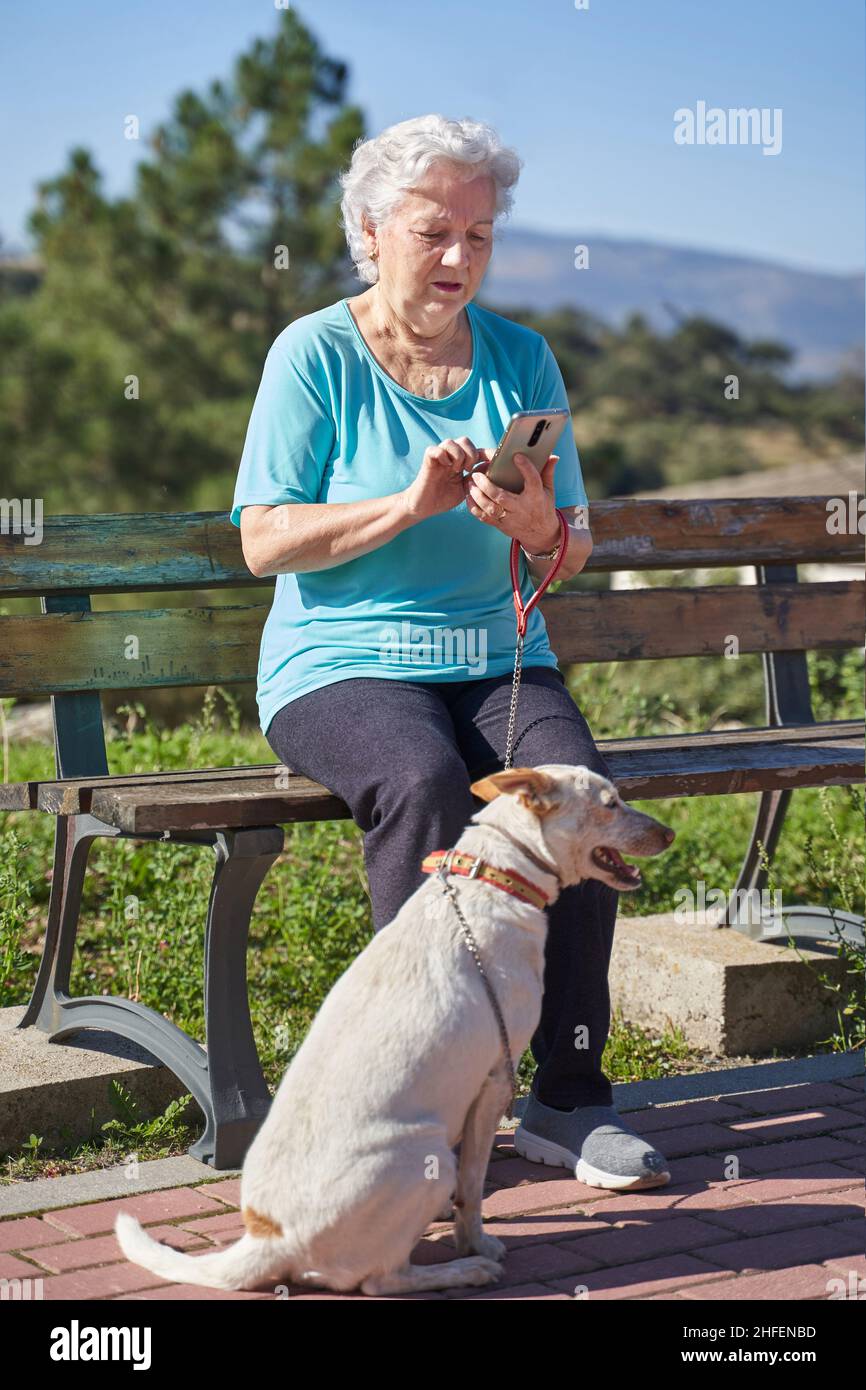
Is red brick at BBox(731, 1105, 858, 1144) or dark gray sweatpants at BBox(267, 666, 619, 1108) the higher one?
dark gray sweatpants at BBox(267, 666, 619, 1108)

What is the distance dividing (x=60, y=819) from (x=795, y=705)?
2.38 metres

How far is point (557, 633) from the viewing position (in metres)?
4.55

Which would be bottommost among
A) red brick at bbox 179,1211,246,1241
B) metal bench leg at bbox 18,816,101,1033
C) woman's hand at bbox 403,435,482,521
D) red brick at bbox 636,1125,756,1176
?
red brick at bbox 179,1211,246,1241

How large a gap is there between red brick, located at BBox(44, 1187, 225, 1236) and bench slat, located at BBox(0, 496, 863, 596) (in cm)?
152

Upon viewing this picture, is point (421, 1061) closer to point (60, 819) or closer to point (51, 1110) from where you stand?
point (51, 1110)

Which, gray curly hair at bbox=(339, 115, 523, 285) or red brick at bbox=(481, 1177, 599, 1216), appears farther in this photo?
gray curly hair at bbox=(339, 115, 523, 285)

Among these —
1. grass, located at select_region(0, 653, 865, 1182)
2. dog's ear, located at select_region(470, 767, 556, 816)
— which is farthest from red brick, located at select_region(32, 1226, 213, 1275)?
dog's ear, located at select_region(470, 767, 556, 816)

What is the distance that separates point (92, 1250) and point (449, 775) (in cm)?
113

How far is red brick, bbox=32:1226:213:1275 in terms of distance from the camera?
2822 mm

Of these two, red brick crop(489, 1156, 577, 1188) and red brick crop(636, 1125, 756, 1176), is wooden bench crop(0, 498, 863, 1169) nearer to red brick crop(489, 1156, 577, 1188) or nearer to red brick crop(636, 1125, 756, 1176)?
red brick crop(489, 1156, 577, 1188)

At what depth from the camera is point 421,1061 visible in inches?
101

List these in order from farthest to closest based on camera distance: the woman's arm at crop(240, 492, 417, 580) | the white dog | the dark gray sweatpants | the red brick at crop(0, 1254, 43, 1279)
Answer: the woman's arm at crop(240, 492, 417, 580) < the dark gray sweatpants < the red brick at crop(0, 1254, 43, 1279) < the white dog

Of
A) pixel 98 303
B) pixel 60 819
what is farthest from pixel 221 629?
pixel 98 303

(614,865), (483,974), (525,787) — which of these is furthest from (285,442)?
(483,974)
